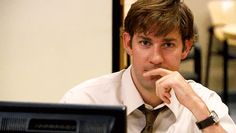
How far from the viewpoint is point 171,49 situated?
1.51m

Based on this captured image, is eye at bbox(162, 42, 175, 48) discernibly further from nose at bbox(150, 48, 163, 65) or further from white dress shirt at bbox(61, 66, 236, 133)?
white dress shirt at bbox(61, 66, 236, 133)

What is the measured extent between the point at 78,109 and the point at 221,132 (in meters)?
0.76

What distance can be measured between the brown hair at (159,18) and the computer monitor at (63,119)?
731mm

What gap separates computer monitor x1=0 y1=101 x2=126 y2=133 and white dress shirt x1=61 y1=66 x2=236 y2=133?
0.74m

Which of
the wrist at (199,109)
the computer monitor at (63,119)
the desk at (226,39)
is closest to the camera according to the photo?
the computer monitor at (63,119)

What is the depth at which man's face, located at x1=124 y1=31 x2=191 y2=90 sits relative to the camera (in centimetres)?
148

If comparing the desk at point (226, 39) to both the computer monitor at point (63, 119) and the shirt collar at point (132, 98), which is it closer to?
the shirt collar at point (132, 98)

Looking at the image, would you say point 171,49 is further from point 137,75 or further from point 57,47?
point 57,47

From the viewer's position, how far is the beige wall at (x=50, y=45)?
89.9 inches

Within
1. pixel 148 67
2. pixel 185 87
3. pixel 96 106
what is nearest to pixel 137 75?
pixel 148 67

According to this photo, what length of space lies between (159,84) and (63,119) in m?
0.68

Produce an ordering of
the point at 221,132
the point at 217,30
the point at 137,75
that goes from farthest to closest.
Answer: the point at 217,30
the point at 137,75
the point at 221,132

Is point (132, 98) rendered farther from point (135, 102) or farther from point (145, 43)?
point (145, 43)

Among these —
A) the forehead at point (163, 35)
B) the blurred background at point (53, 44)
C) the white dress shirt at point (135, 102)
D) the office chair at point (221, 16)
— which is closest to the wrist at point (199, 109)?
the white dress shirt at point (135, 102)
